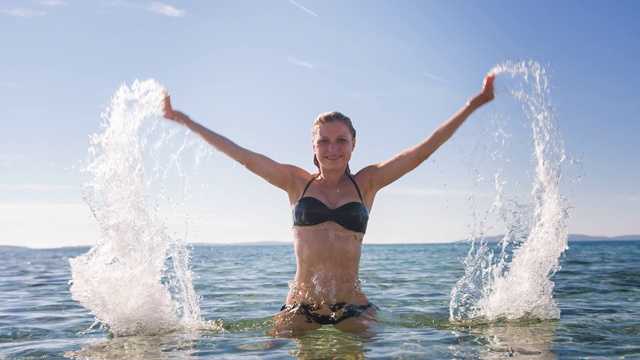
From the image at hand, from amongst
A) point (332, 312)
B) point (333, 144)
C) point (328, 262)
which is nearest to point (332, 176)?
point (333, 144)

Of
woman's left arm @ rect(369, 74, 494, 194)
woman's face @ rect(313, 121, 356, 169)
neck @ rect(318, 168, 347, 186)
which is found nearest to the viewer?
woman's left arm @ rect(369, 74, 494, 194)

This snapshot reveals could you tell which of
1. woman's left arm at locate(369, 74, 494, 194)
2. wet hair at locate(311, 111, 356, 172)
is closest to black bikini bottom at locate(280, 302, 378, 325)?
woman's left arm at locate(369, 74, 494, 194)

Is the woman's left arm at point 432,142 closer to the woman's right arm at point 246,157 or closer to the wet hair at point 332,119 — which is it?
the wet hair at point 332,119

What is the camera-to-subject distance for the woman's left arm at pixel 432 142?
586cm

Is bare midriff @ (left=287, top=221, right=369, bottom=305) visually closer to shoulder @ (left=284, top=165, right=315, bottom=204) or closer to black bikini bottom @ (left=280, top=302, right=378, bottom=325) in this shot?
black bikini bottom @ (left=280, top=302, right=378, bottom=325)

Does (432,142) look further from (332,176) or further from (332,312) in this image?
(332,312)

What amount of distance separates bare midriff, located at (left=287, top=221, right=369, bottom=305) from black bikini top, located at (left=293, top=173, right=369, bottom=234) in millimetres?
52

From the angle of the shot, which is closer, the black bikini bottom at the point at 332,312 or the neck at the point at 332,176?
the black bikini bottom at the point at 332,312

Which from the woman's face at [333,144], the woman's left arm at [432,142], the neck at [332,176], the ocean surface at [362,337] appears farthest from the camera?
the neck at [332,176]

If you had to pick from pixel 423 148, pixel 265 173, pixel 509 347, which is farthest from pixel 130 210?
pixel 509 347

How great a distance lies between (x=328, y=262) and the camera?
19.5ft

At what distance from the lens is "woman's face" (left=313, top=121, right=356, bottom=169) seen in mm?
6008

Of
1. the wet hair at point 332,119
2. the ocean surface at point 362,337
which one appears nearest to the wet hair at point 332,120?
the wet hair at point 332,119

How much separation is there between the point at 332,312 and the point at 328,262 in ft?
1.65
